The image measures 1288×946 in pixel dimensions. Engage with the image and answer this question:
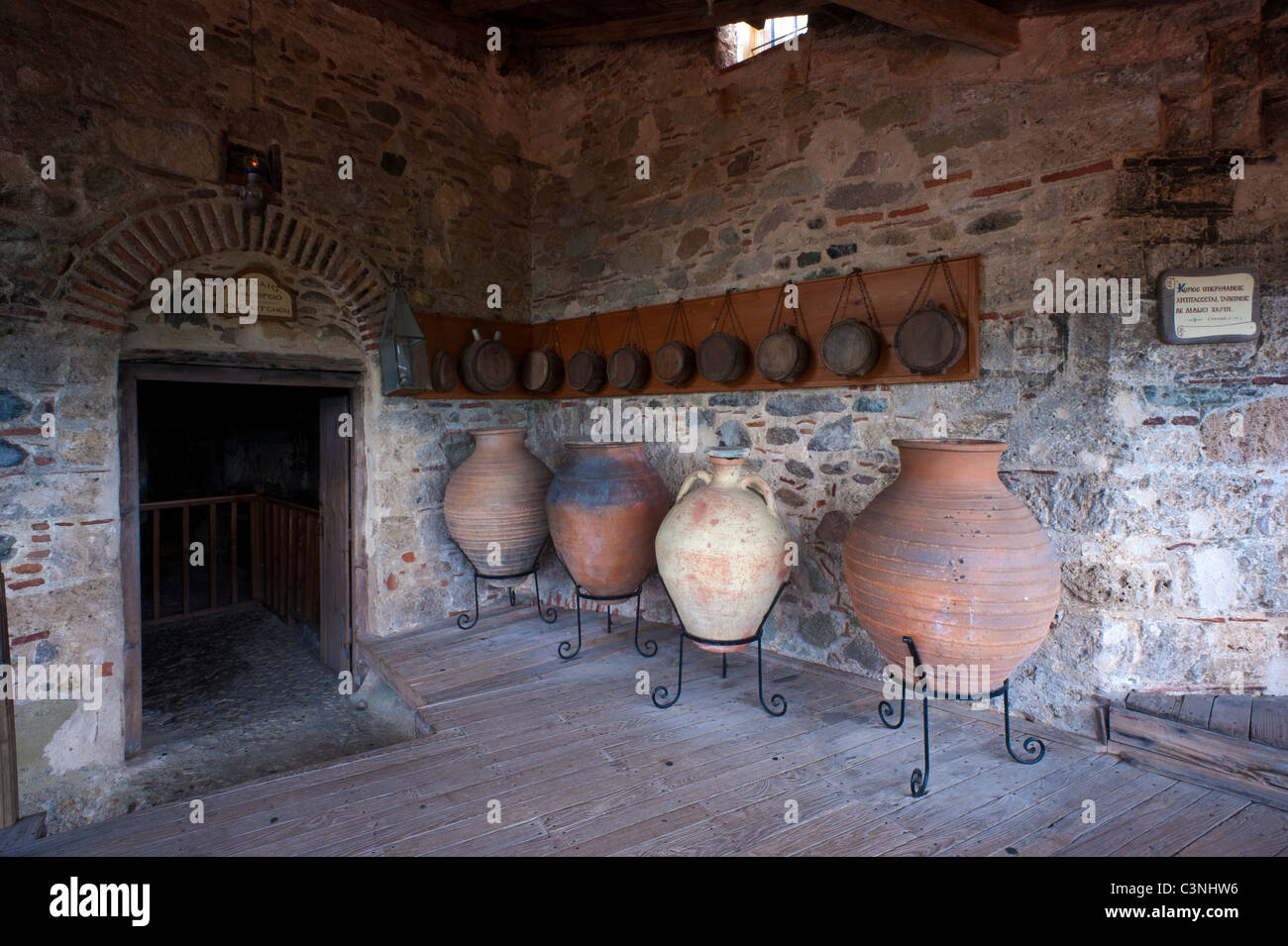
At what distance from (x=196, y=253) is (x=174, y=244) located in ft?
0.32

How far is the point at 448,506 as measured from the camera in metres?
3.80

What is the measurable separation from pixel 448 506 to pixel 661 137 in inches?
92.1

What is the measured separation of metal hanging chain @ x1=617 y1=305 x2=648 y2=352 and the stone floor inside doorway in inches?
88.2

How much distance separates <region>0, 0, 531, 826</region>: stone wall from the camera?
8.80 feet

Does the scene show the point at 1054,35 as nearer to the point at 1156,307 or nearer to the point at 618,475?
the point at 1156,307

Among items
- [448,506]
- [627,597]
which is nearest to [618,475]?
[627,597]

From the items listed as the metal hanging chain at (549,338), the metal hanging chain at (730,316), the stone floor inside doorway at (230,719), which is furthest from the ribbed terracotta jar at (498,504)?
the metal hanging chain at (730,316)

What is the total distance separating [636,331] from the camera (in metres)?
3.97

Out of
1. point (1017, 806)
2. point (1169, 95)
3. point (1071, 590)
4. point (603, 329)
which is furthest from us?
point (603, 329)

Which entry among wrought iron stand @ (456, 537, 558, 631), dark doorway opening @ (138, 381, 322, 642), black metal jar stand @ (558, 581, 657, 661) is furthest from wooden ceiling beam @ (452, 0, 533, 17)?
black metal jar stand @ (558, 581, 657, 661)

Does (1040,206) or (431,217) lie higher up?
(431,217)

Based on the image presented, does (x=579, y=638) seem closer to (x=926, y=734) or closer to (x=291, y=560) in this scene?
(x=926, y=734)

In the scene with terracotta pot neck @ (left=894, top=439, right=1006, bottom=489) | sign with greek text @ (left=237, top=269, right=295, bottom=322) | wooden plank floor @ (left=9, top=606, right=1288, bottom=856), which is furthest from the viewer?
sign with greek text @ (left=237, top=269, right=295, bottom=322)

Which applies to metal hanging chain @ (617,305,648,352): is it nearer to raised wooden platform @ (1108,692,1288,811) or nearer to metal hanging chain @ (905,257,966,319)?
metal hanging chain @ (905,257,966,319)
